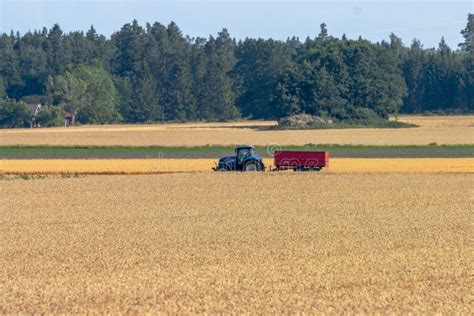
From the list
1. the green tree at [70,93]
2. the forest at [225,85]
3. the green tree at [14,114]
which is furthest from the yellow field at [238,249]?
the green tree at [70,93]

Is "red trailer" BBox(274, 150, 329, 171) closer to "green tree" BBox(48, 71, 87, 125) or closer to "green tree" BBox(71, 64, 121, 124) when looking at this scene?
"green tree" BBox(48, 71, 87, 125)

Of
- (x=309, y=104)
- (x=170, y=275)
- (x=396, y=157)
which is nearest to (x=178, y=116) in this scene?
(x=309, y=104)

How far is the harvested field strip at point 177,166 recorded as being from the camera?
52.8m

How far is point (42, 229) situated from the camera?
28.5m

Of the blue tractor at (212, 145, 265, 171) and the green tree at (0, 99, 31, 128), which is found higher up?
the green tree at (0, 99, 31, 128)

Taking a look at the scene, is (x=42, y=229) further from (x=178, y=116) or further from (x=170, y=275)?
(x=178, y=116)

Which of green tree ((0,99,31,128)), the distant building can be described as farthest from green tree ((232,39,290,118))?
green tree ((0,99,31,128))

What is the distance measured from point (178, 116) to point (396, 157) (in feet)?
369

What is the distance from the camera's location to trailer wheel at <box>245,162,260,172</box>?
4925 cm

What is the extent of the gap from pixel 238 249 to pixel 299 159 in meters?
27.0

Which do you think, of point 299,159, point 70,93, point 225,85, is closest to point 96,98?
point 70,93

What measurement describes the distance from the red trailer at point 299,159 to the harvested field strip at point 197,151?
1497 cm

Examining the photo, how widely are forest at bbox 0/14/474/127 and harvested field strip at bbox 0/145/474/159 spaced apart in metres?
50.3

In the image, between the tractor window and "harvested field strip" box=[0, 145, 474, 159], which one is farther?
"harvested field strip" box=[0, 145, 474, 159]
